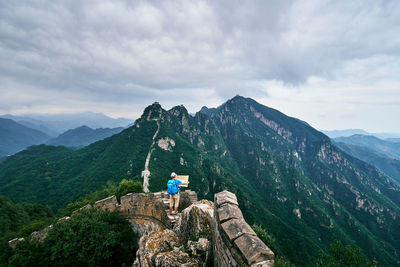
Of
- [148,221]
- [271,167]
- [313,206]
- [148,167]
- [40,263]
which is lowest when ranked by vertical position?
[313,206]

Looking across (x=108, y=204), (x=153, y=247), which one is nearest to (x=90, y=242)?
(x=108, y=204)

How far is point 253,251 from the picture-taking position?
15.2 feet

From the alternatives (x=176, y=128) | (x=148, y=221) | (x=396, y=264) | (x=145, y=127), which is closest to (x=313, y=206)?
(x=396, y=264)

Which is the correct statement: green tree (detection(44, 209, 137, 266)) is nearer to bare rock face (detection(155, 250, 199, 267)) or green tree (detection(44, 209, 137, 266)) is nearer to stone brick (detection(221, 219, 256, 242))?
bare rock face (detection(155, 250, 199, 267))

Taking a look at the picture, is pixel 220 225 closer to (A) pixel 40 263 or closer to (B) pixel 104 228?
(B) pixel 104 228

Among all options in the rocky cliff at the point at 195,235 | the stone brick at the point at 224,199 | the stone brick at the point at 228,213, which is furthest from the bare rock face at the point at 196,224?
the stone brick at the point at 228,213

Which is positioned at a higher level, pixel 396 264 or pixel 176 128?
pixel 176 128

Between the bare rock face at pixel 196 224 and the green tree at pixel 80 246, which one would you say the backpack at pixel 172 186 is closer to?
the bare rock face at pixel 196 224

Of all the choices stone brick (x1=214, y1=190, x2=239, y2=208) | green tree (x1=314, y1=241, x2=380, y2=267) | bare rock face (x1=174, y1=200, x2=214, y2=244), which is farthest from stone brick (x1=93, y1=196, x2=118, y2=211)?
green tree (x1=314, y1=241, x2=380, y2=267)

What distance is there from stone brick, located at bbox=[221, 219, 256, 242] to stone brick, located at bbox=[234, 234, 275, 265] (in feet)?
0.82

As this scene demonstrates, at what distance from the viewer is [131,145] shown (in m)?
96.6

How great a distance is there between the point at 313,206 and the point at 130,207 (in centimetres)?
15591

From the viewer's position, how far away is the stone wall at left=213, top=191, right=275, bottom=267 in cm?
460

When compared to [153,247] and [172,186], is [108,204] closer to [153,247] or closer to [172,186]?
[172,186]
